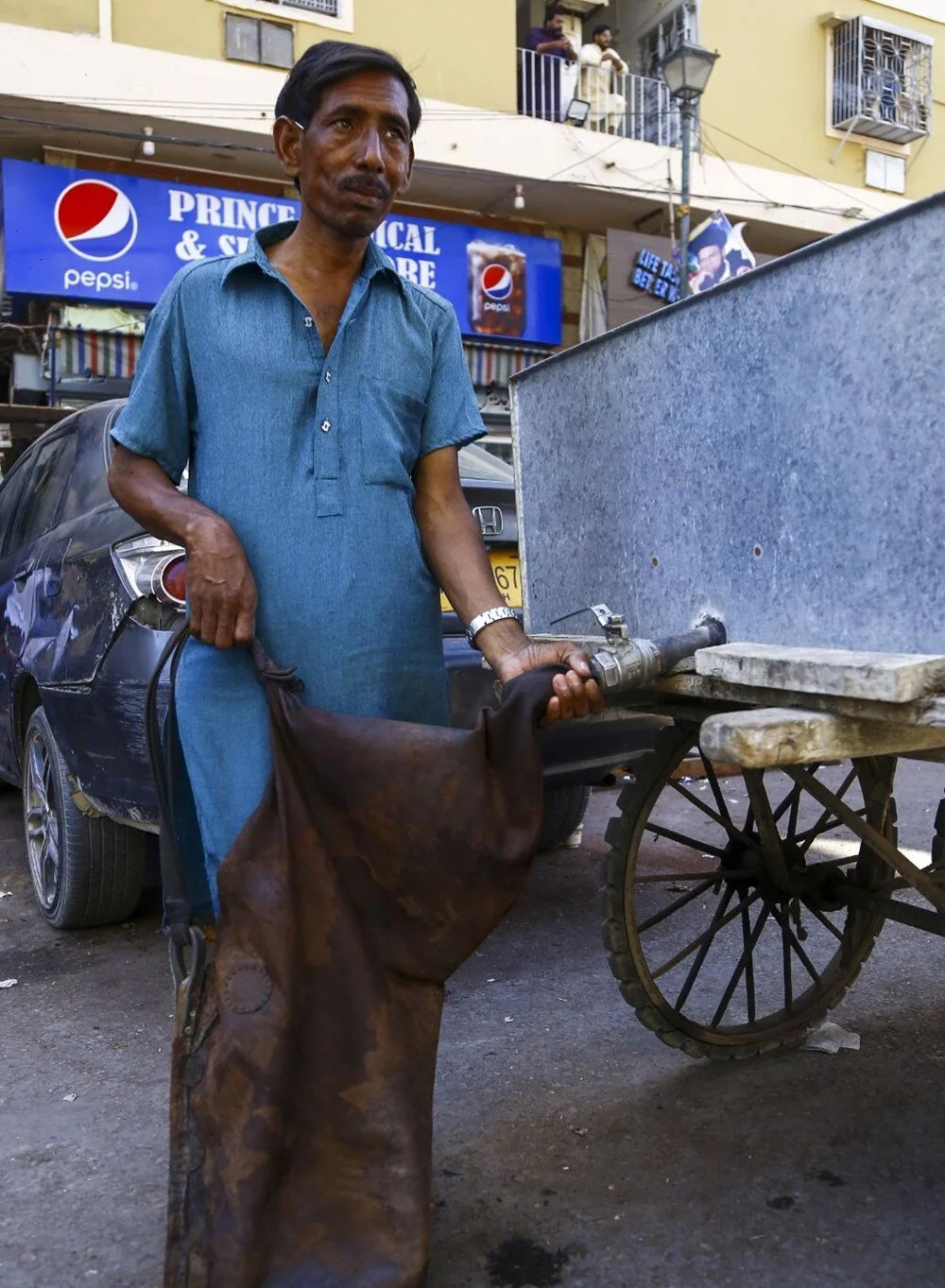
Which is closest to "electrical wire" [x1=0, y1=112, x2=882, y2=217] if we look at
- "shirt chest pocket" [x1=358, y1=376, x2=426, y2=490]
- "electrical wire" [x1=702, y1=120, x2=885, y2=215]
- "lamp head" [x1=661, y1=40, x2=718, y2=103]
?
"electrical wire" [x1=702, y1=120, x2=885, y2=215]

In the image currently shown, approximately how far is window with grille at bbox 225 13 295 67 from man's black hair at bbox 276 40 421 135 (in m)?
10.2

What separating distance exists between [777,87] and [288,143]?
45.6 ft

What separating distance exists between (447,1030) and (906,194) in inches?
568

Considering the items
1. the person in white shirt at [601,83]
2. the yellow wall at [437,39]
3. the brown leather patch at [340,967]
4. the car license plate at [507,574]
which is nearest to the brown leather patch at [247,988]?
the brown leather patch at [340,967]

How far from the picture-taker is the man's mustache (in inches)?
70.2

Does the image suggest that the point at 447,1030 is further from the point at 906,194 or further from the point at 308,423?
the point at 906,194

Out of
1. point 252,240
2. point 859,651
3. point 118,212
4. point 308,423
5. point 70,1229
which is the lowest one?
point 70,1229

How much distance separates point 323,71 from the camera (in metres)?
1.77

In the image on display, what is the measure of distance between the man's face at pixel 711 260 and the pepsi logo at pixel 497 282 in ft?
6.62

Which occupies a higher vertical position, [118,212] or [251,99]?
[251,99]

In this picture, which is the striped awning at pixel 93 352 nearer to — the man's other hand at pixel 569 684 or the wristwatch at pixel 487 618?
the wristwatch at pixel 487 618

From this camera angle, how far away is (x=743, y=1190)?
220 centimetres

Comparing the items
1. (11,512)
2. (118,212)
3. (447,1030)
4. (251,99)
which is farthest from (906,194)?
(447,1030)

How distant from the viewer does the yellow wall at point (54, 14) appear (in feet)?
32.5
